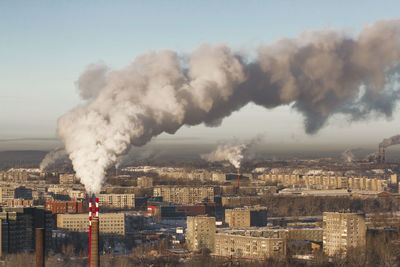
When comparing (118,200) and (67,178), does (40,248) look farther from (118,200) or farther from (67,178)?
(67,178)

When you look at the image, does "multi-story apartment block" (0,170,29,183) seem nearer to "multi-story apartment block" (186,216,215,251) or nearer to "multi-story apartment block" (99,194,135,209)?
"multi-story apartment block" (99,194,135,209)

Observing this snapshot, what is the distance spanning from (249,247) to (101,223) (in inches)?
361

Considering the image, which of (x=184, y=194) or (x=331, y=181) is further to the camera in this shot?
(x=331, y=181)

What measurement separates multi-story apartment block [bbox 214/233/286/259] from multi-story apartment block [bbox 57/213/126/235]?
6664 millimetres

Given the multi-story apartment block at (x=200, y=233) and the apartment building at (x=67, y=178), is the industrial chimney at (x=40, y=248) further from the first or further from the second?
the apartment building at (x=67, y=178)

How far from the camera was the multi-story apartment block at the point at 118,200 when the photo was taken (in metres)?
53.3

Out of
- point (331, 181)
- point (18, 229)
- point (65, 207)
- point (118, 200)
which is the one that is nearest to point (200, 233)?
point (18, 229)

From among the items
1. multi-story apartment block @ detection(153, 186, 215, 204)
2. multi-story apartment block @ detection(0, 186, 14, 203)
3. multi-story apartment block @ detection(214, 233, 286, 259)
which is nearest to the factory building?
multi-story apartment block @ detection(214, 233, 286, 259)

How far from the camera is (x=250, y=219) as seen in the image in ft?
133

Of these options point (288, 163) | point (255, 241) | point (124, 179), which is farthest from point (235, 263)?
point (288, 163)

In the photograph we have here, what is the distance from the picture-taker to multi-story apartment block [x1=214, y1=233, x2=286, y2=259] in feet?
93.6

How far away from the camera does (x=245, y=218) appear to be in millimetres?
40562

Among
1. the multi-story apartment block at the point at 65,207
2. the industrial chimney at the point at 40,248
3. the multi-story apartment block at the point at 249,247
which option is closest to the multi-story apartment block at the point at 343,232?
the multi-story apartment block at the point at 249,247

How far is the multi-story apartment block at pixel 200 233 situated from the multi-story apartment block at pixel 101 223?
462cm
